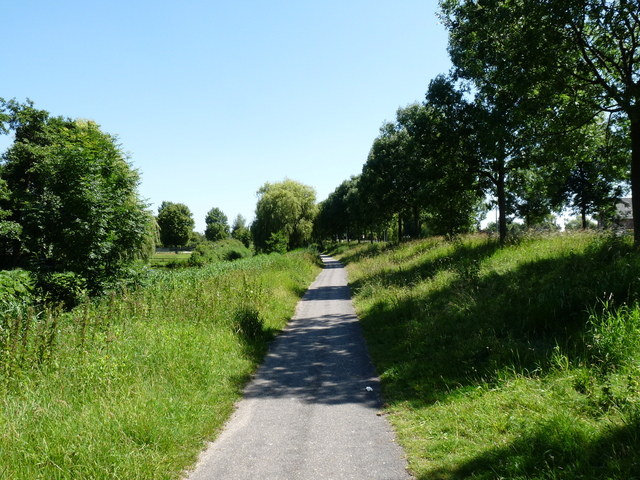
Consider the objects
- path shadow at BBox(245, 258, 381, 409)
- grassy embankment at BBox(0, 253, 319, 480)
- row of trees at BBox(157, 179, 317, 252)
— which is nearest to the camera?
grassy embankment at BBox(0, 253, 319, 480)

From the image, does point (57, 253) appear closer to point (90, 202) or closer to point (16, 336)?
point (90, 202)

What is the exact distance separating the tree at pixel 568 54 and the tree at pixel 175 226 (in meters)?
89.0

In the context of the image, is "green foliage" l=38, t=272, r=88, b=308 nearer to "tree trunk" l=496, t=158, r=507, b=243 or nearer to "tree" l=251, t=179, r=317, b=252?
"tree trunk" l=496, t=158, r=507, b=243

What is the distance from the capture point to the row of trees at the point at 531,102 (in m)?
10.3

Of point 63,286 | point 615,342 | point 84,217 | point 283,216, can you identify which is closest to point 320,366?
point 615,342

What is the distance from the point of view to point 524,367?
5590 millimetres

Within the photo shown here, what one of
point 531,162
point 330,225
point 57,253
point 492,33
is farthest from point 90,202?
point 330,225

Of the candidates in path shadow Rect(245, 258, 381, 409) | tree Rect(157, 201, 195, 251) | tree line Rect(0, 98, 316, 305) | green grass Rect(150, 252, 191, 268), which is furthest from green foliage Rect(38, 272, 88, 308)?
tree Rect(157, 201, 195, 251)

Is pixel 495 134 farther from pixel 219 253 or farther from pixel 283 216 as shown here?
pixel 219 253

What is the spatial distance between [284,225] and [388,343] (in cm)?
3738

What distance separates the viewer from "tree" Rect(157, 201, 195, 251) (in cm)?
9269

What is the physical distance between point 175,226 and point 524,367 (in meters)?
94.6

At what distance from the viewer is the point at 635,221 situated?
9.73m

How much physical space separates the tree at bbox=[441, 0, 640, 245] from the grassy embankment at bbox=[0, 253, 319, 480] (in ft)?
32.6
